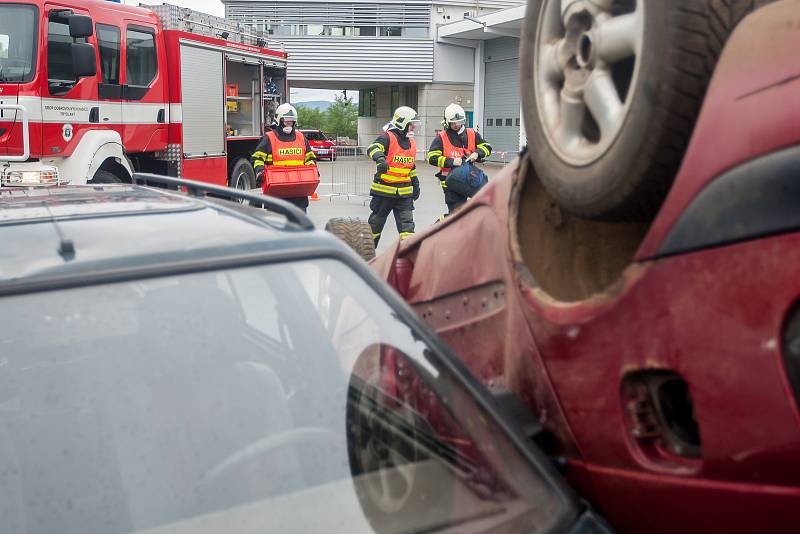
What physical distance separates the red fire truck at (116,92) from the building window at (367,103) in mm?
36074

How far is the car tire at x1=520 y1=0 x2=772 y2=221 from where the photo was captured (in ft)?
6.28

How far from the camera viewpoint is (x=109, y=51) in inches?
408

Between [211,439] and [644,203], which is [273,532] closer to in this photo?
[211,439]

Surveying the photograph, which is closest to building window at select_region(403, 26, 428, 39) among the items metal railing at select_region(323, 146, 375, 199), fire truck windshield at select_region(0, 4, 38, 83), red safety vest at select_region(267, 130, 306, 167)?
metal railing at select_region(323, 146, 375, 199)

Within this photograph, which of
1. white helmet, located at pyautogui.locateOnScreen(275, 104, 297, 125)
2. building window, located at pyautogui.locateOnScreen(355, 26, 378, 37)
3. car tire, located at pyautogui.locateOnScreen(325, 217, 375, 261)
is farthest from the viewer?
building window, located at pyautogui.locateOnScreen(355, 26, 378, 37)

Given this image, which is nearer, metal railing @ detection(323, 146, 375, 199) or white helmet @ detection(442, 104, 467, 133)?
white helmet @ detection(442, 104, 467, 133)

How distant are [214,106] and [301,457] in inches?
472

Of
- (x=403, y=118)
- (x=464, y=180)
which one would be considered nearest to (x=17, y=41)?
(x=403, y=118)

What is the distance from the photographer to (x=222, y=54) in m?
13.5

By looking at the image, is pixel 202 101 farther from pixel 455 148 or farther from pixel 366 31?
pixel 366 31

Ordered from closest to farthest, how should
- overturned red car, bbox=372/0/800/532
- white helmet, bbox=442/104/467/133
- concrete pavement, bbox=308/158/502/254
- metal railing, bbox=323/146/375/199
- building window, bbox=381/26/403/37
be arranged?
overturned red car, bbox=372/0/800/532
white helmet, bbox=442/104/467/133
concrete pavement, bbox=308/158/502/254
metal railing, bbox=323/146/375/199
building window, bbox=381/26/403/37

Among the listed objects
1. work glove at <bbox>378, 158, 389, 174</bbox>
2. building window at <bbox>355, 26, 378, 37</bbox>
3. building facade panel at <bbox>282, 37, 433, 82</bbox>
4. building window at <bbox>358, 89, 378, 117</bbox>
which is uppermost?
building window at <bbox>355, 26, 378, 37</bbox>

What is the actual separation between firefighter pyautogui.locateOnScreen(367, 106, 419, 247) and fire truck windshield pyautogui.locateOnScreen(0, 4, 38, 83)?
3.51 m

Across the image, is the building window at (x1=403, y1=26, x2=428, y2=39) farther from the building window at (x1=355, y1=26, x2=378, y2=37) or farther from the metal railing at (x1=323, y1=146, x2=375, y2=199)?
the metal railing at (x1=323, y1=146, x2=375, y2=199)
